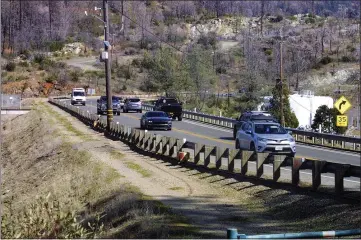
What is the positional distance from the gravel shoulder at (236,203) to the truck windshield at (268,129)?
182 inches

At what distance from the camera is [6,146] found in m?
45.9

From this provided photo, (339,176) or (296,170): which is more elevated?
(339,176)


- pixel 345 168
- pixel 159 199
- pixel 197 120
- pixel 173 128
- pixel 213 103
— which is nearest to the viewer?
pixel 345 168

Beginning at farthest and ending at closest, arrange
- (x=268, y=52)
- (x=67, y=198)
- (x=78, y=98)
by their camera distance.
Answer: (x=268, y=52) < (x=78, y=98) < (x=67, y=198)

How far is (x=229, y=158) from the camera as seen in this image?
1873 cm

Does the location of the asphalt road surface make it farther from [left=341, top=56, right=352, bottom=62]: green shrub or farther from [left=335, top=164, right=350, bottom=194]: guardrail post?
[left=341, top=56, right=352, bottom=62]: green shrub

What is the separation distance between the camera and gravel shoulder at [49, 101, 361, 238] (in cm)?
1219

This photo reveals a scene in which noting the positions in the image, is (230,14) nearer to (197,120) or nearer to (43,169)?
(197,120)

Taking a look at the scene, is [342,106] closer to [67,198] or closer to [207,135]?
[67,198]

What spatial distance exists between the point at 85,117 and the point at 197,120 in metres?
10.0

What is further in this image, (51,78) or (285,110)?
(51,78)

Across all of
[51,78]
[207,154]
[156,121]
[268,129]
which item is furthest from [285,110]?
[51,78]

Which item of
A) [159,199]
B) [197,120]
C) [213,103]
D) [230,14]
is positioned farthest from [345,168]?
[230,14]

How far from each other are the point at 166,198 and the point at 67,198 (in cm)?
335
